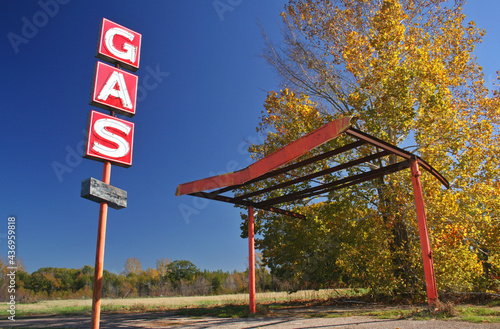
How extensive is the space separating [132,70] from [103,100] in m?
1.52

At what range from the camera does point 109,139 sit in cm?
723

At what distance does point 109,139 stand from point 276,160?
3633 millimetres

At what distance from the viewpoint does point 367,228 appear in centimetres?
1415

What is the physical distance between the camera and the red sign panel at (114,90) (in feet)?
24.4

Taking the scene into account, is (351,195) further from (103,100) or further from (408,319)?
(103,100)

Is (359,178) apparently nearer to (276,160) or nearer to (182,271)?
(276,160)

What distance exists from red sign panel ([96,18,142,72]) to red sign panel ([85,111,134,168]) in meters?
1.62

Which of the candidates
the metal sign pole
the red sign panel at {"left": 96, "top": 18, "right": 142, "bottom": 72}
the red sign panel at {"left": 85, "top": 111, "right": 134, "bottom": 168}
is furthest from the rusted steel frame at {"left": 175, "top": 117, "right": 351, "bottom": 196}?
the red sign panel at {"left": 96, "top": 18, "right": 142, "bottom": 72}

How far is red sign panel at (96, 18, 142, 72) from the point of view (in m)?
8.04

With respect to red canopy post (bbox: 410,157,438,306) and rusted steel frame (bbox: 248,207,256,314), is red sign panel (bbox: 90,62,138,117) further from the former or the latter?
red canopy post (bbox: 410,157,438,306)

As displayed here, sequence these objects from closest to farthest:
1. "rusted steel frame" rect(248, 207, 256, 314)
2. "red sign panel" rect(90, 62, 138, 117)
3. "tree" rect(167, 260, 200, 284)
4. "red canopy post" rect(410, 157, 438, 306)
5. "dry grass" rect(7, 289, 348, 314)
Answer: "red canopy post" rect(410, 157, 438, 306), "red sign panel" rect(90, 62, 138, 117), "rusted steel frame" rect(248, 207, 256, 314), "dry grass" rect(7, 289, 348, 314), "tree" rect(167, 260, 200, 284)

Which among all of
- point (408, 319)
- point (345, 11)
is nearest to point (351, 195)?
point (408, 319)

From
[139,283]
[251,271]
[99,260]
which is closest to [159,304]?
[251,271]

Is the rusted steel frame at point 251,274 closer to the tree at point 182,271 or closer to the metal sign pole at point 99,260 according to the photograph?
the metal sign pole at point 99,260
